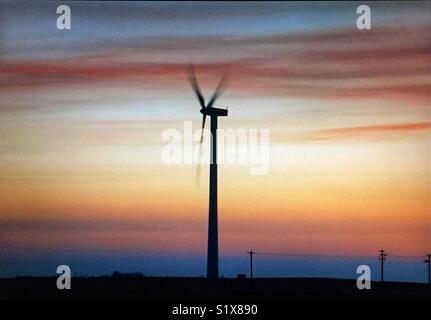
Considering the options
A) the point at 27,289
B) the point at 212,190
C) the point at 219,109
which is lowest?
the point at 27,289
